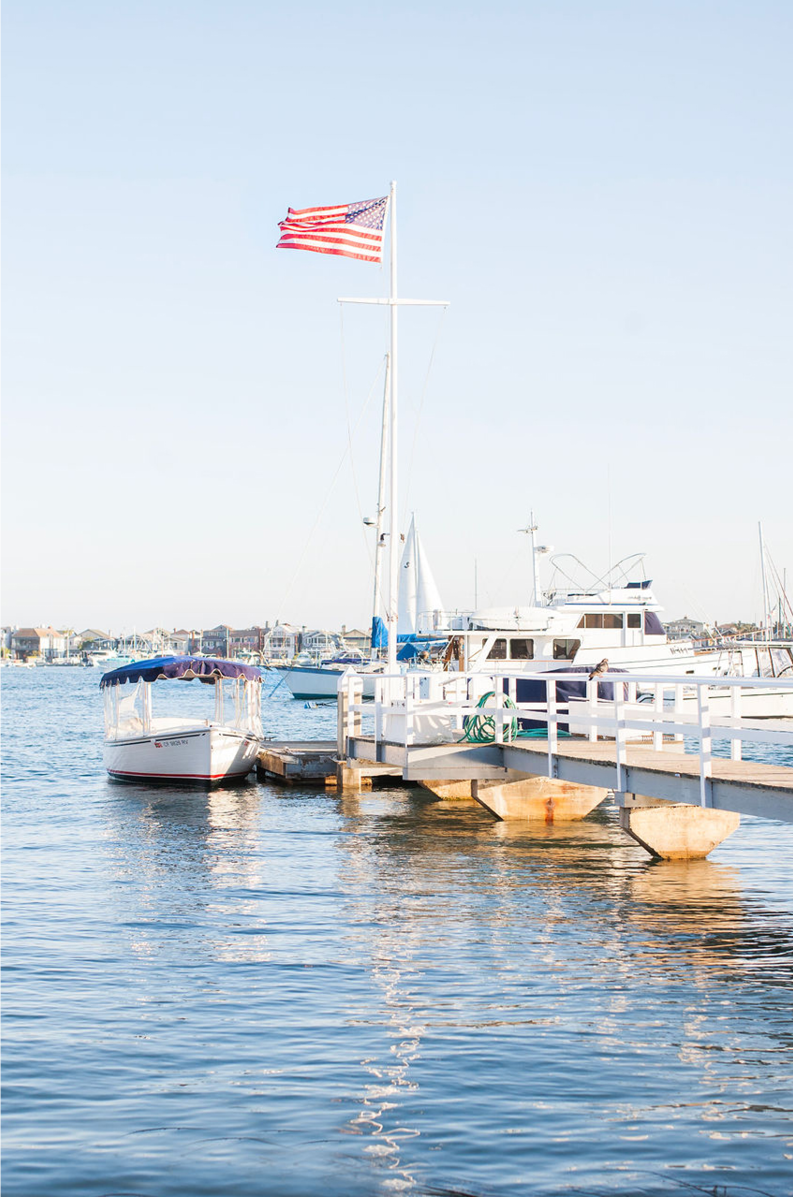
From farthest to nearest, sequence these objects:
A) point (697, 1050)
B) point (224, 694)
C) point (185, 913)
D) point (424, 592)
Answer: point (424, 592) → point (224, 694) → point (185, 913) → point (697, 1050)

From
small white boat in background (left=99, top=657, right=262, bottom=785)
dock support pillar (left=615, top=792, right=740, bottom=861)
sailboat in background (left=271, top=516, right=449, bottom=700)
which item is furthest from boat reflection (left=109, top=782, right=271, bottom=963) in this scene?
Answer: sailboat in background (left=271, top=516, right=449, bottom=700)

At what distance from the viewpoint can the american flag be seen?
76.4 ft

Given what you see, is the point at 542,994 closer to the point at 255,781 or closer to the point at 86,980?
the point at 86,980

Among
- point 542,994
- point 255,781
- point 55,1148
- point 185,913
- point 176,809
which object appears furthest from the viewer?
point 255,781

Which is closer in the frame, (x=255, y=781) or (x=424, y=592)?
(x=255, y=781)

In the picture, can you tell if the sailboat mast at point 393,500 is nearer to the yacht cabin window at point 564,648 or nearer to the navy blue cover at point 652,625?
the yacht cabin window at point 564,648

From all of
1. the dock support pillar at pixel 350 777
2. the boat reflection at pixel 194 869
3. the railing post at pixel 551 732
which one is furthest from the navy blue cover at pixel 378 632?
the railing post at pixel 551 732

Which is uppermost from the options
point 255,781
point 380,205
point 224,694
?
point 380,205

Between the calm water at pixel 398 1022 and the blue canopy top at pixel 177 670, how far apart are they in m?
10.4

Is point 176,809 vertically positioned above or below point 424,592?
below

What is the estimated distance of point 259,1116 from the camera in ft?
26.2

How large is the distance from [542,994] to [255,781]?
20.6m

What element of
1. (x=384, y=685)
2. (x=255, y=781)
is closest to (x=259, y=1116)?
(x=384, y=685)

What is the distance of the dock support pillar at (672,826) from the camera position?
1683cm
